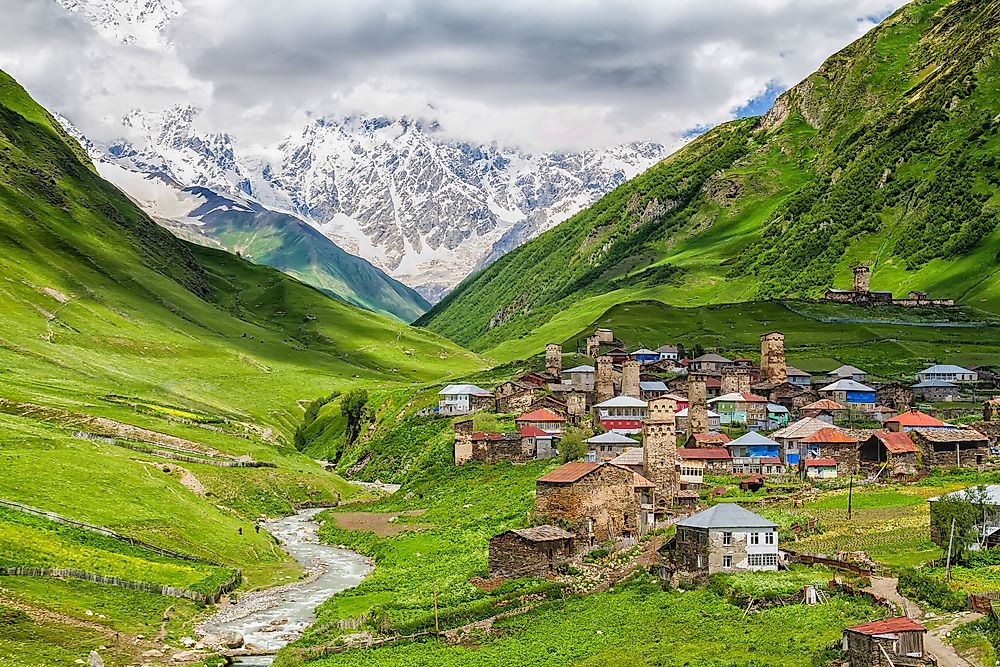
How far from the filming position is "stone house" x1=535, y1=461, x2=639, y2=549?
7350cm

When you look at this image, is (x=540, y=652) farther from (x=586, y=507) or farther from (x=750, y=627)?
(x=586, y=507)

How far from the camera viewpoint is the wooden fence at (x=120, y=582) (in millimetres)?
63094

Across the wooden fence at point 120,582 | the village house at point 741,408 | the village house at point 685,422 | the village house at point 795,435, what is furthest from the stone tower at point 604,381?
the wooden fence at point 120,582

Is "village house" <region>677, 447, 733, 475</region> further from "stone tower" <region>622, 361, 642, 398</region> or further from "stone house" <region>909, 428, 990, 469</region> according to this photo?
"stone tower" <region>622, 361, 642, 398</region>

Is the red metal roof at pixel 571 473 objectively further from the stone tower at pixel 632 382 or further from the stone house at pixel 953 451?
the stone tower at pixel 632 382

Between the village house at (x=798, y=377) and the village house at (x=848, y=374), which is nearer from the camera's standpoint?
the village house at (x=848, y=374)

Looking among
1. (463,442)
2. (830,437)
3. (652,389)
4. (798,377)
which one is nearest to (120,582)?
Result: (463,442)

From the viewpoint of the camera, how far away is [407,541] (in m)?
91.2

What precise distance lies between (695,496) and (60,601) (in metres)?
45.6

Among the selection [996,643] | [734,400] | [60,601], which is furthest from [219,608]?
[734,400]

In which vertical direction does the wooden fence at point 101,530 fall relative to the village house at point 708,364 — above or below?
below

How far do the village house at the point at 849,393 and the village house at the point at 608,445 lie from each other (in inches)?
1500

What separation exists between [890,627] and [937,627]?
601 cm

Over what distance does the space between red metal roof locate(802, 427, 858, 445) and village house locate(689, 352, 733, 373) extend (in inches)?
1855
